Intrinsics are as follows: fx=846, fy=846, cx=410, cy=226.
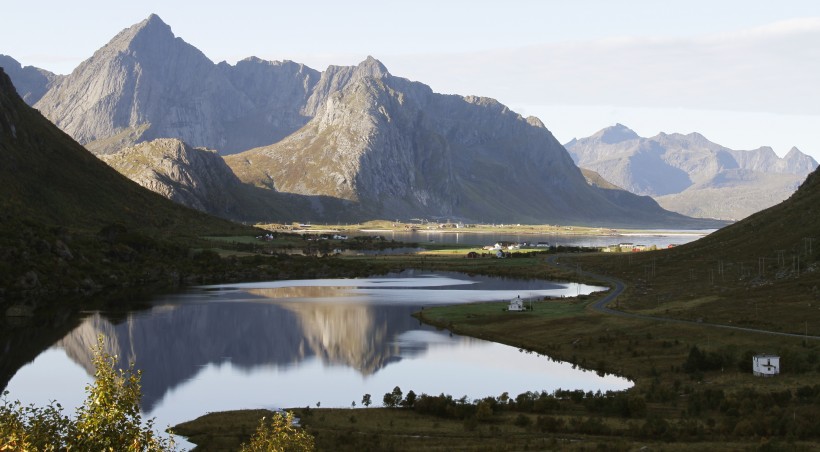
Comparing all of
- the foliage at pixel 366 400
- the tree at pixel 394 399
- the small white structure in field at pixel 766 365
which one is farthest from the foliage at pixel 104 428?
the small white structure in field at pixel 766 365

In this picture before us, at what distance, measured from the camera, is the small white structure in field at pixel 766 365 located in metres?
68.4

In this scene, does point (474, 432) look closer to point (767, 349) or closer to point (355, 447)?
point (355, 447)

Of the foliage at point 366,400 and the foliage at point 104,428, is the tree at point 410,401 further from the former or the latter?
the foliage at point 104,428

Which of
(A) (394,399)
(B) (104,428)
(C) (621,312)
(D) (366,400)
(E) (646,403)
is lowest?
(D) (366,400)

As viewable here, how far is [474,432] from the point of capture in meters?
54.7

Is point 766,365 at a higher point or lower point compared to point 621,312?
lower

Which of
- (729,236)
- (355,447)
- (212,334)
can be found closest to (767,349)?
(355,447)

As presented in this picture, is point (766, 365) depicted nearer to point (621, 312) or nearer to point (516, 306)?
point (621, 312)

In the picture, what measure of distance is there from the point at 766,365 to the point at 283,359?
4767cm

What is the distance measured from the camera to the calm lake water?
7138cm

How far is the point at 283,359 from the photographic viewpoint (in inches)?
3553

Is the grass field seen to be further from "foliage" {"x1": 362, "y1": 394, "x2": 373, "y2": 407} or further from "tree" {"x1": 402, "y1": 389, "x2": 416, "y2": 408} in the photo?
"foliage" {"x1": 362, "y1": 394, "x2": 373, "y2": 407}

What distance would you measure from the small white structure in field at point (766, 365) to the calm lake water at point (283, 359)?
10757 mm

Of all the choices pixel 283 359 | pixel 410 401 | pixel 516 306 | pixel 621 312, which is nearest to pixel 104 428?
pixel 410 401
